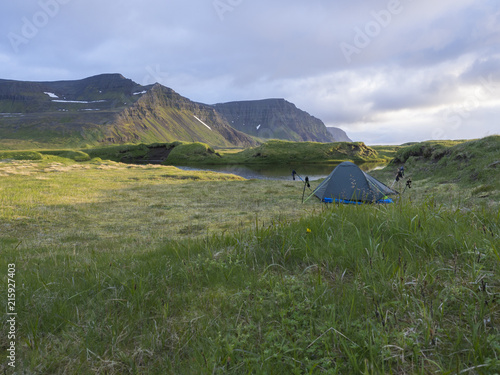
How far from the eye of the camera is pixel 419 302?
2510mm

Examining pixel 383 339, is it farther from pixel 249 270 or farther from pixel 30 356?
pixel 30 356

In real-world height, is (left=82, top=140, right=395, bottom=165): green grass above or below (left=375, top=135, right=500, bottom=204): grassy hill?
above

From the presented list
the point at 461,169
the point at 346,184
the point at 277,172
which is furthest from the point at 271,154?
the point at 346,184

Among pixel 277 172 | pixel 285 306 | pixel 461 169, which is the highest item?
pixel 461 169

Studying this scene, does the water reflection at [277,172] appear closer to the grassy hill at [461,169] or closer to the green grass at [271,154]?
the grassy hill at [461,169]

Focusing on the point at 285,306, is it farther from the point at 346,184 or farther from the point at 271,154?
the point at 271,154

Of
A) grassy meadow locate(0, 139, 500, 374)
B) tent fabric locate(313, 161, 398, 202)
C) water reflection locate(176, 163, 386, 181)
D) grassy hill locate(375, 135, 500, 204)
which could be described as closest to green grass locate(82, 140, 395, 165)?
water reflection locate(176, 163, 386, 181)

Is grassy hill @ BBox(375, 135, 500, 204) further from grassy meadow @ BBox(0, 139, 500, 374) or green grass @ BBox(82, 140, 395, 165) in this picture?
green grass @ BBox(82, 140, 395, 165)

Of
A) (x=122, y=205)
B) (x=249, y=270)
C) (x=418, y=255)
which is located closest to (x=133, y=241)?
(x=249, y=270)

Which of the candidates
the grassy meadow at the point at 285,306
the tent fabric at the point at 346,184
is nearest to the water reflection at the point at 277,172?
the tent fabric at the point at 346,184

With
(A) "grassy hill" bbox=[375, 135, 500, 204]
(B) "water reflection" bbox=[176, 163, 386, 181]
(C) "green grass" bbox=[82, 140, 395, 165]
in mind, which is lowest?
(B) "water reflection" bbox=[176, 163, 386, 181]

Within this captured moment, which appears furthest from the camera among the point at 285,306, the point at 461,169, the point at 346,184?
the point at 461,169

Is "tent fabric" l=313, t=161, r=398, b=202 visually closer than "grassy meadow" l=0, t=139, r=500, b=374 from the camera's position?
No

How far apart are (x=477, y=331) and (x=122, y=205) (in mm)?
18310
